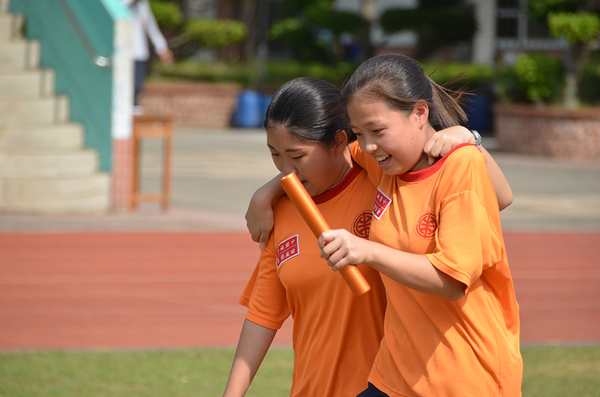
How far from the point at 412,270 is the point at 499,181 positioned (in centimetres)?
42

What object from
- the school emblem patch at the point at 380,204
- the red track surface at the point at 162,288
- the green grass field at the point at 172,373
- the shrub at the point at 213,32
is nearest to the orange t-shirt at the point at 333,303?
the school emblem patch at the point at 380,204

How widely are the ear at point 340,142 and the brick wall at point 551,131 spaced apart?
13455mm

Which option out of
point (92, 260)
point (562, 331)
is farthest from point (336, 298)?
point (92, 260)

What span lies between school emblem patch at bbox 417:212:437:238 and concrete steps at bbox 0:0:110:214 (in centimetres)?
744

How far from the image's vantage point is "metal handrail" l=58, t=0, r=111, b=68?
8406 millimetres

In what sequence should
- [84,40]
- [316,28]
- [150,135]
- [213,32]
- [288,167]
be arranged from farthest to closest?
1. [316,28]
2. [213,32]
3. [84,40]
4. [150,135]
5. [288,167]

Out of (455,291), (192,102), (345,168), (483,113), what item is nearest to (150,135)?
(345,168)

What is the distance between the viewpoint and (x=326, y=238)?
1425mm

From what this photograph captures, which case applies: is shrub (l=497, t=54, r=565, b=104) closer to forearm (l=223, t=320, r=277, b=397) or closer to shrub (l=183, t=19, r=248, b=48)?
shrub (l=183, t=19, r=248, b=48)

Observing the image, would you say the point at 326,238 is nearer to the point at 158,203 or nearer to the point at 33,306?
the point at 33,306

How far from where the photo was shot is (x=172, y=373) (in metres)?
4.07

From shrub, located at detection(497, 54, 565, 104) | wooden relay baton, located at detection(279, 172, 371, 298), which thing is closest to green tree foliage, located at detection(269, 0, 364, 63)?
shrub, located at detection(497, 54, 565, 104)

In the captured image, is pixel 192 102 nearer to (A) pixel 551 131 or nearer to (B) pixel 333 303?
(A) pixel 551 131

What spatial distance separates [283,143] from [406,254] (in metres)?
0.48
